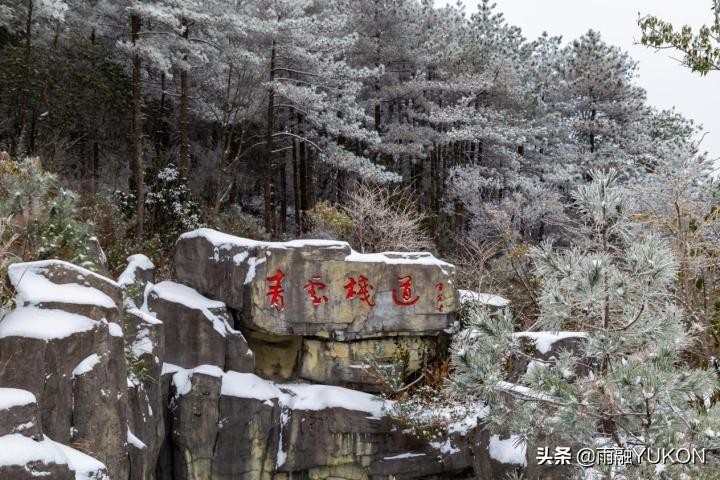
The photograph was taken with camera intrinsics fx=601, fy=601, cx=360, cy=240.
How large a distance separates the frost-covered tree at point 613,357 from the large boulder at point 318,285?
573 centimetres

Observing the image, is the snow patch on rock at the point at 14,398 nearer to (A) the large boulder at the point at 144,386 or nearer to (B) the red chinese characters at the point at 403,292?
(A) the large boulder at the point at 144,386

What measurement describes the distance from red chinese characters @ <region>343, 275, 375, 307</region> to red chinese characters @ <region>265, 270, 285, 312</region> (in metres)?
0.96

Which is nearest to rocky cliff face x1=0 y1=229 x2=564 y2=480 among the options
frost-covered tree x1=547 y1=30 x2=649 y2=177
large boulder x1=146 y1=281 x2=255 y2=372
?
large boulder x1=146 y1=281 x2=255 y2=372

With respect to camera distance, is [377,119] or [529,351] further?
[377,119]

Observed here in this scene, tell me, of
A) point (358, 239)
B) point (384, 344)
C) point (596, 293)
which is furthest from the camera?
point (358, 239)

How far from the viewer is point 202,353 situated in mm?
8391

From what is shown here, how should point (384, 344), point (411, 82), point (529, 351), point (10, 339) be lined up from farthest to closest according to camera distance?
point (411, 82)
point (384, 344)
point (529, 351)
point (10, 339)

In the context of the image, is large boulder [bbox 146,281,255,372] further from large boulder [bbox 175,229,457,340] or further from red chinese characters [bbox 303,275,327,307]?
red chinese characters [bbox 303,275,327,307]

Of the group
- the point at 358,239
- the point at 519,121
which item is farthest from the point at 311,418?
the point at 519,121

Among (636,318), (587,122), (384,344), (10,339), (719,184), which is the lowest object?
(384,344)

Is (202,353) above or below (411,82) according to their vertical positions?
below

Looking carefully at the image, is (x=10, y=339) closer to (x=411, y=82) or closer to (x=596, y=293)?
(x=596, y=293)

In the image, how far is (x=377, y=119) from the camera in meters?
17.3

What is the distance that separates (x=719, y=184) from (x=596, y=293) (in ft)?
11.2
